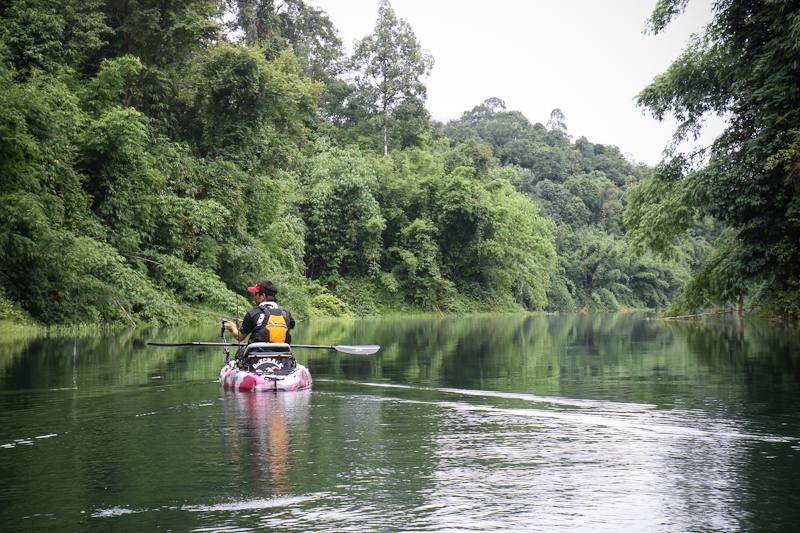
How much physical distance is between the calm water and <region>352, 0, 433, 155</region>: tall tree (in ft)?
204

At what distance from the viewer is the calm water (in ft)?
23.2

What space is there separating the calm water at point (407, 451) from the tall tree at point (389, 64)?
2445 inches

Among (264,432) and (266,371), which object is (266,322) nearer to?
(266,371)

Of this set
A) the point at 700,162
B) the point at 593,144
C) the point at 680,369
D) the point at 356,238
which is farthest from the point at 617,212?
the point at 680,369

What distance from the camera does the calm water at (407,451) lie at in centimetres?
707

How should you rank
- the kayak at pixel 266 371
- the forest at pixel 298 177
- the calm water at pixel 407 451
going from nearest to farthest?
1. the calm water at pixel 407 451
2. the kayak at pixel 266 371
3. the forest at pixel 298 177

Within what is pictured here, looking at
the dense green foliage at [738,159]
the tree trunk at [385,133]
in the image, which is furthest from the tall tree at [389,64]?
the dense green foliage at [738,159]

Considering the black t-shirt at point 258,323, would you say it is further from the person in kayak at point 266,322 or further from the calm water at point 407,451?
the calm water at point 407,451

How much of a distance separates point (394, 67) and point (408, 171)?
10.4 meters

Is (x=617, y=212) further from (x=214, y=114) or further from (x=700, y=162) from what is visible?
(x=700, y=162)

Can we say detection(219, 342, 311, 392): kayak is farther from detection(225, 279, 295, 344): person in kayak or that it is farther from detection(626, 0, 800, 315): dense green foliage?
detection(626, 0, 800, 315): dense green foliage

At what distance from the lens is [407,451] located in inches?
382

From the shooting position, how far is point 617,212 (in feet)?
380

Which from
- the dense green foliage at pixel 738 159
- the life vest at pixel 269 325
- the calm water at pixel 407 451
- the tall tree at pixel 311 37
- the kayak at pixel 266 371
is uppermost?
the tall tree at pixel 311 37
